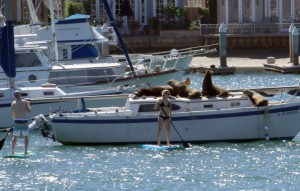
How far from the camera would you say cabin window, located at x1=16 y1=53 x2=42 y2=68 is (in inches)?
1833

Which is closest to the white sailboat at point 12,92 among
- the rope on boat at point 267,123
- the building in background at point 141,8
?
the rope on boat at point 267,123

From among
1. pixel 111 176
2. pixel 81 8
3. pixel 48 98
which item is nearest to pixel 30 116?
pixel 48 98

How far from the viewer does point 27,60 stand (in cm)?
4669

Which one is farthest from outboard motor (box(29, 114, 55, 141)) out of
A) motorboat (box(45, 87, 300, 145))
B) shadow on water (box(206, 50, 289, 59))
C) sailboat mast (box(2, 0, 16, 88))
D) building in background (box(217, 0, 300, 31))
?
building in background (box(217, 0, 300, 31))

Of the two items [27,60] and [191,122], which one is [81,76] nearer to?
→ [27,60]

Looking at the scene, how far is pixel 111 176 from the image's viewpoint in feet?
105

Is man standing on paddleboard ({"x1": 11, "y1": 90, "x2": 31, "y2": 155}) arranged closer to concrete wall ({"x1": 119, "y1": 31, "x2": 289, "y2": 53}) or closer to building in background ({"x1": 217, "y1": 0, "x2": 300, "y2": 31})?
concrete wall ({"x1": 119, "y1": 31, "x2": 289, "y2": 53})

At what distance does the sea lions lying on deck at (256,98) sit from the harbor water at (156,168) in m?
1.22

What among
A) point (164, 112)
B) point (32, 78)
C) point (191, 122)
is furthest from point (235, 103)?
point (32, 78)

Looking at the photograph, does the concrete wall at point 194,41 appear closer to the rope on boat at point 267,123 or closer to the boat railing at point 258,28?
the boat railing at point 258,28

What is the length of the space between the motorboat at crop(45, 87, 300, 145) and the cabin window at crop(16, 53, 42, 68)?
910 centimetres

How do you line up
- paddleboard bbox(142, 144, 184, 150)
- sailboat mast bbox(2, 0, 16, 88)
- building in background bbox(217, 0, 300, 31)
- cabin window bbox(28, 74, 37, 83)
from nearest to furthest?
paddleboard bbox(142, 144, 184, 150)
sailboat mast bbox(2, 0, 16, 88)
cabin window bbox(28, 74, 37, 83)
building in background bbox(217, 0, 300, 31)

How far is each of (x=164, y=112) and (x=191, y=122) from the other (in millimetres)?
1277

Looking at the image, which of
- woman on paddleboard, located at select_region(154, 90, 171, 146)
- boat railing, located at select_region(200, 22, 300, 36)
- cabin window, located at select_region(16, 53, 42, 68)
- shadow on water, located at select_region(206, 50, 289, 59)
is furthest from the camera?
boat railing, located at select_region(200, 22, 300, 36)
